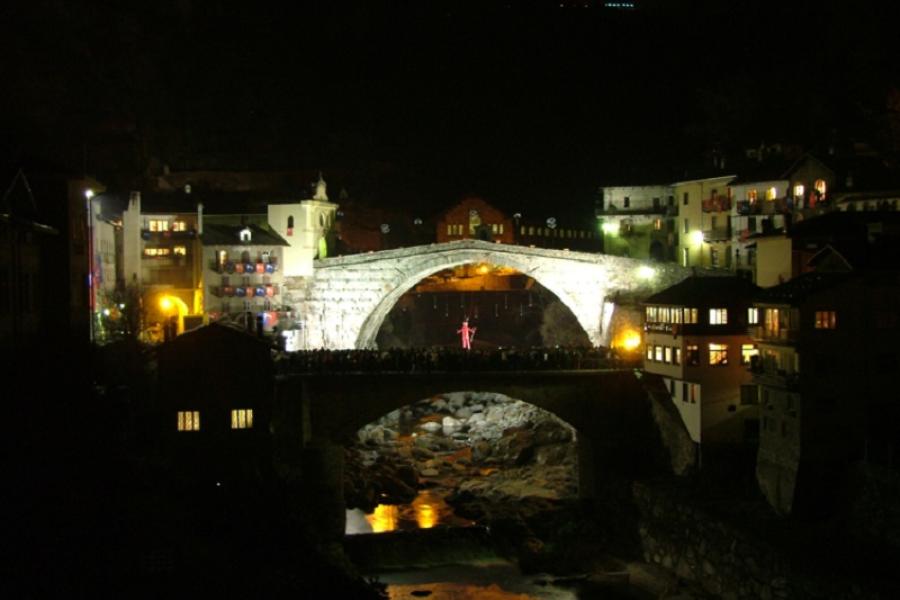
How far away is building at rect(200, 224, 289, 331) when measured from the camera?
45719 millimetres

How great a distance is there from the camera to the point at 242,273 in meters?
46.1

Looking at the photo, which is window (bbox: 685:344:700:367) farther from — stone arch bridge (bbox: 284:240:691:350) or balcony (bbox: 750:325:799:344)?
stone arch bridge (bbox: 284:240:691:350)

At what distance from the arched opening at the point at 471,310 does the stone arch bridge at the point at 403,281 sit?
1316 centimetres

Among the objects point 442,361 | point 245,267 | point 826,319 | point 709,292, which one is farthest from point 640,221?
point 826,319

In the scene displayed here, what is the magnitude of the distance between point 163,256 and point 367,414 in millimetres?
17887

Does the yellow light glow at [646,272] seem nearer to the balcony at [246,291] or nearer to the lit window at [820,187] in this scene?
the lit window at [820,187]

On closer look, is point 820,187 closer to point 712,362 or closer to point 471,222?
point 712,362

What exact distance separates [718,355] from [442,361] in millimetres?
9833

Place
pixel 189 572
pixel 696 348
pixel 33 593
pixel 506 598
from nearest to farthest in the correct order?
pixel 33 593, pixel 189 572, pixel 506 598, pixel 696 348

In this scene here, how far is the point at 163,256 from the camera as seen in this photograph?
151ft

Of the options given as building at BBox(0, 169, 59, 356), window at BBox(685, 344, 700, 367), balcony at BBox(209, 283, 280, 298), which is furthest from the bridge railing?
balcony at BBox(209, 283, 280, 298)

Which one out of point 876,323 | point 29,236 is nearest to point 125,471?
point 29,236

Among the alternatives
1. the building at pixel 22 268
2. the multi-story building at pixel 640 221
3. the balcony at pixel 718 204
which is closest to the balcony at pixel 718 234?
the balcony at pixel 718 204

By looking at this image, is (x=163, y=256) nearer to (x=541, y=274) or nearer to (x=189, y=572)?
(x=541, y=274)
